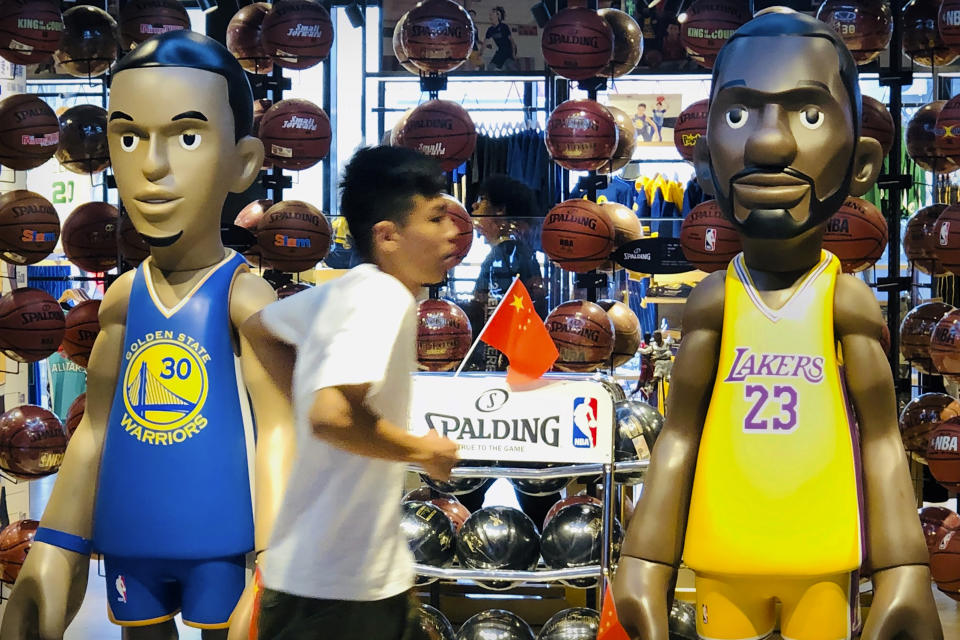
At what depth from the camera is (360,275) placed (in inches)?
85.9

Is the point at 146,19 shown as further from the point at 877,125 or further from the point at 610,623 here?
the point at 610,623

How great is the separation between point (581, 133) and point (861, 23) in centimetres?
114

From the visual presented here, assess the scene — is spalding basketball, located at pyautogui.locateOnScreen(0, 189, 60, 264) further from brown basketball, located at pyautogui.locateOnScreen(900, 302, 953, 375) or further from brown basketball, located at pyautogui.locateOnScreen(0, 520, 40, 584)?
brown basketball, located at pyautogui.locateOnScreen(900, 302, 953, 375)

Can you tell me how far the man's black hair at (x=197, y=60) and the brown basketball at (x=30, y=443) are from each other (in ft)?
5.66

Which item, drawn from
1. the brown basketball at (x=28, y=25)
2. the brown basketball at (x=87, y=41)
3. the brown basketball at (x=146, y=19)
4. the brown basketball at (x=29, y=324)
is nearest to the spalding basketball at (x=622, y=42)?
the brown basketball at (x=146, y=19)

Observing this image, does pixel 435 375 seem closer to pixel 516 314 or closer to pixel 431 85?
pixel 516 314

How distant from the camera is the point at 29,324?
449cm

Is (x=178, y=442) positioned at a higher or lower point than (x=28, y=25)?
lower

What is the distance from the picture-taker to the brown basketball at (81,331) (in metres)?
4.63

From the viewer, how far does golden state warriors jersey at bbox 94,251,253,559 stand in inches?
122

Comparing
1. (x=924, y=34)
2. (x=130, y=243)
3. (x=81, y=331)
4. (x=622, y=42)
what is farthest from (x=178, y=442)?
(x=924, y=34)

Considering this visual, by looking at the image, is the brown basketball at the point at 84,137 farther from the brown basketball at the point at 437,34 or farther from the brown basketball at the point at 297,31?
the brown basketball at the point at 437,34

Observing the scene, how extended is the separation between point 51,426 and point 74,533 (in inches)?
54.9

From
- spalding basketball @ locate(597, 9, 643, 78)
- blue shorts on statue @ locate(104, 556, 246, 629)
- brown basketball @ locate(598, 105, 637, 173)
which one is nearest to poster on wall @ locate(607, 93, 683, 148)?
brown basketball @ locate(598, 105, 637, 173)
